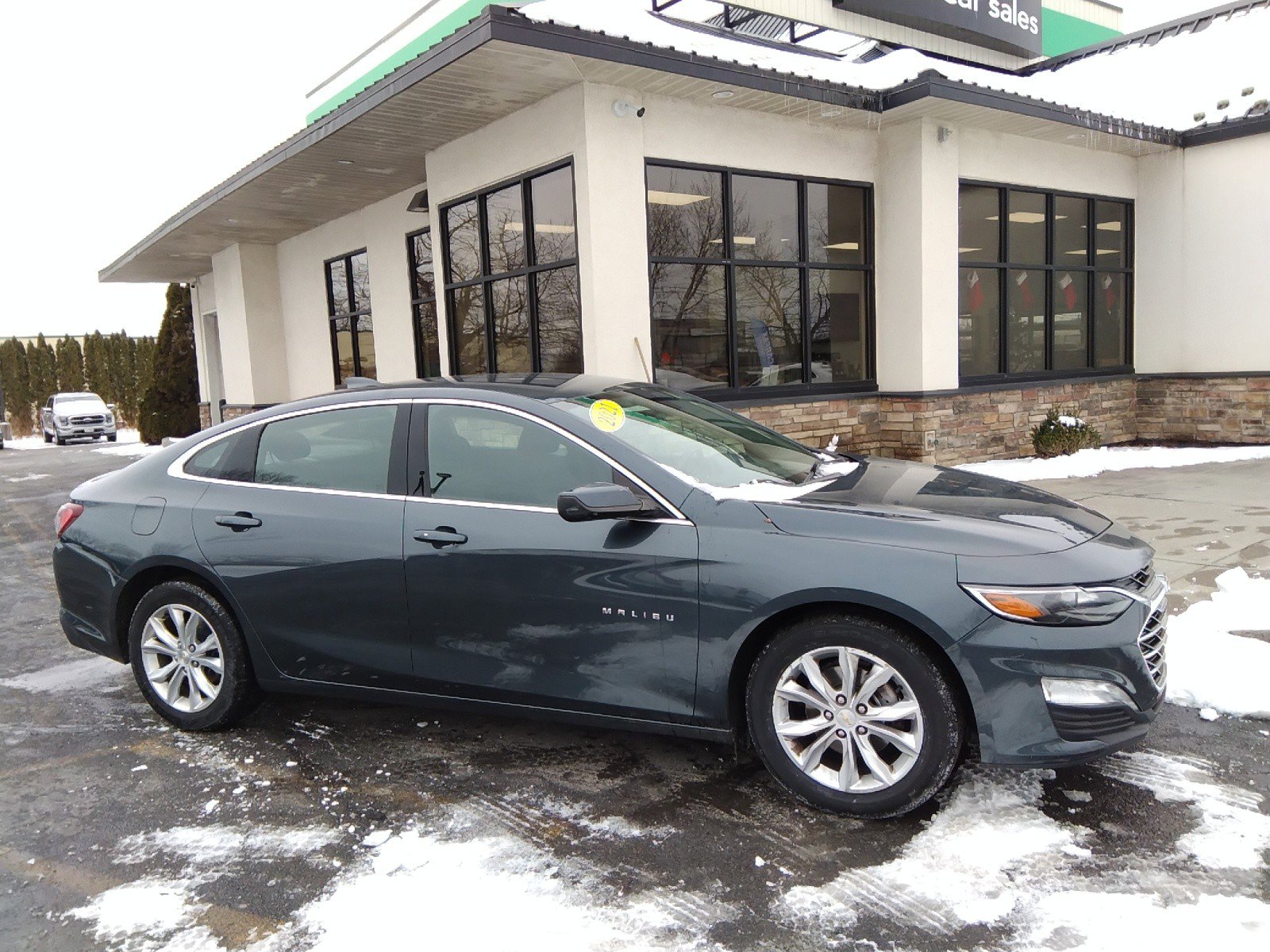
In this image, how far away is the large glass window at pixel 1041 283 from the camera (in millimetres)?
11797

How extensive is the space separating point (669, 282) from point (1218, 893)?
7.98 m

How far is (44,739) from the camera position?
4.28m

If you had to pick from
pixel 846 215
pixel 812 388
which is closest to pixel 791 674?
pixel 812 388

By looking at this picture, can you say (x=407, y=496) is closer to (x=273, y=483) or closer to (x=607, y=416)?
(x=273, y=483)

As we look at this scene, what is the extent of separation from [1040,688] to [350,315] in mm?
14695

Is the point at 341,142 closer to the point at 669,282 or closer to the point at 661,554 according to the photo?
the point at 669,282

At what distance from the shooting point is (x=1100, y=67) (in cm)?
1416

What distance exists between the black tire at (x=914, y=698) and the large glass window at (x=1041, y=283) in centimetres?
925

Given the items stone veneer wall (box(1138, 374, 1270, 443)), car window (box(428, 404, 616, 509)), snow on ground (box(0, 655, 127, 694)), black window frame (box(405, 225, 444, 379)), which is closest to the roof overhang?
black window frame (box(405, 225, 444, 379))

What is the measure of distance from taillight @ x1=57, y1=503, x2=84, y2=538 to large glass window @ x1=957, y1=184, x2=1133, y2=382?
984 centimetres

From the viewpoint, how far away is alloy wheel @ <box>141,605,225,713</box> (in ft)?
13.7

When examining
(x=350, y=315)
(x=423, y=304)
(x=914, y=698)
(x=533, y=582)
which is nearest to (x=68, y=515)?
(x=533, y=582)

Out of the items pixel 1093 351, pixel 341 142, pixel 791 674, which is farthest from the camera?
pixel 1093 351

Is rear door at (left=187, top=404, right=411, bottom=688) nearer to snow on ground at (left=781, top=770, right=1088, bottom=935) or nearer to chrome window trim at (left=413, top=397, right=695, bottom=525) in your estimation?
chrome window trim at (left=413, top=397, right=695, bottom=525)
